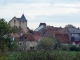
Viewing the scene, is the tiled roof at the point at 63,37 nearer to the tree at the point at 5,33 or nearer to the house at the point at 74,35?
the house at the point at 74,35

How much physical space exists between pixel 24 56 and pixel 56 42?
61.3 metres

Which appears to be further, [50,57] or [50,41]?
[50,41]

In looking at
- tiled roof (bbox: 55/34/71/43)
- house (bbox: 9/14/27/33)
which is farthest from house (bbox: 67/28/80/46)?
house (bbox: 9/14/27/33)

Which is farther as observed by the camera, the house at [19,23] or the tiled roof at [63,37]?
the house at [19,23]

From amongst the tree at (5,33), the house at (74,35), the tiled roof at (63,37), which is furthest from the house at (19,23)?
the tree at (5,33)

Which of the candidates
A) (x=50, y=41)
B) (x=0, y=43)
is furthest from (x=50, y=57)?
(x=50, y=41)

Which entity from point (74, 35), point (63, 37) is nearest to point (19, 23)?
point (74, 35)

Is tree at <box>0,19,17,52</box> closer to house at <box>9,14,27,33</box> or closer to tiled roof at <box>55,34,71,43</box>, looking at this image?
tiled roof at <box>55,34,71,43</box>

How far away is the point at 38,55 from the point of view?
22.5 m

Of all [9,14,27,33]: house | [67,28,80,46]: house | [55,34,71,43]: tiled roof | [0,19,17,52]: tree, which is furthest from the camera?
[9,14,27,33]: house

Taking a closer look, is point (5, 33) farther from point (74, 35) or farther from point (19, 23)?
point (19, 23)

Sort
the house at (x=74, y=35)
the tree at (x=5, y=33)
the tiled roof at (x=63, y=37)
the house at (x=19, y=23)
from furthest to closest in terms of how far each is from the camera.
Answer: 1. the house at (x=19, y=23)
2. the house at (x=74, y=35)
3. the tiled roof at (x=63, y=37)
4. the tree at (x=5, y=33)

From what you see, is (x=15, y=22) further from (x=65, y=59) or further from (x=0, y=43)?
(x=65, y=59)

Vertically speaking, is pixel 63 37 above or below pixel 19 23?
below
